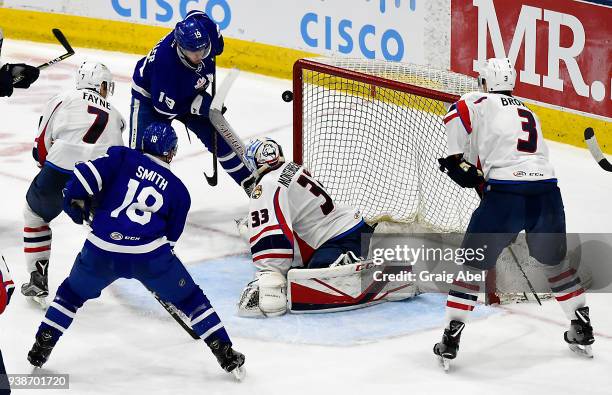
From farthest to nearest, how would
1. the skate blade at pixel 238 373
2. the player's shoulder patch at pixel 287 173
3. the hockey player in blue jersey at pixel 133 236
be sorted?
the player's shoulder patch at pixel 287 173 < the skate blade at pixel 238 373 < the hockey player in blue jersey at pixel 133 236

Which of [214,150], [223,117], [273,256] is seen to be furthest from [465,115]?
[214,150]

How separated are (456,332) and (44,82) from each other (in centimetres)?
520

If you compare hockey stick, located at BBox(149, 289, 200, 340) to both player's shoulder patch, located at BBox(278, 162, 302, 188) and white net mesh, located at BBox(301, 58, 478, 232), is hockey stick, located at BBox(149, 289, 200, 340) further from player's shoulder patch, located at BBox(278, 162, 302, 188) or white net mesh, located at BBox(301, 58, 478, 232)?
white net mesh, located at BBox(301, 58, 478, 232)

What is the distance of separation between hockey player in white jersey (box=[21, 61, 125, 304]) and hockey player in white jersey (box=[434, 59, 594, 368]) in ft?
5.26

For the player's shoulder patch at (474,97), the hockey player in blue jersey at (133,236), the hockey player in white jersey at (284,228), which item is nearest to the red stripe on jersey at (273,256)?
the hockey player in white jersey at (284,228)

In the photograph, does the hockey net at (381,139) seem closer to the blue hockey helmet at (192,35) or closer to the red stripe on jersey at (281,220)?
the blue hockey helmet at (192,35)

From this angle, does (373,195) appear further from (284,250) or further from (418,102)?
(284,250)

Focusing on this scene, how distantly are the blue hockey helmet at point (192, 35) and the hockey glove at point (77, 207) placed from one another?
4.79ft

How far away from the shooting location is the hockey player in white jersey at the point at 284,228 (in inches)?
223

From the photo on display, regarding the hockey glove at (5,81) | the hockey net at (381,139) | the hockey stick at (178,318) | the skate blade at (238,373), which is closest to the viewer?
the skate blade at (238,373)

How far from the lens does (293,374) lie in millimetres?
5125

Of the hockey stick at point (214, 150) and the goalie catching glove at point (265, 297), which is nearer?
the goalie catching glove at point (265, 297)

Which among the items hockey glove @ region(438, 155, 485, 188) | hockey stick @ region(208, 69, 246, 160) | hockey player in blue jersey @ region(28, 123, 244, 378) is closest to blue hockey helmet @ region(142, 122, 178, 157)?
hockey player in blue jersey @ region(28, 123, 244, 378)

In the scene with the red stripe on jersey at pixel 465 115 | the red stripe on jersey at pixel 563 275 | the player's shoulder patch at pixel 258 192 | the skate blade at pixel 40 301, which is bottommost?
the skate blade at pixel 40 301
